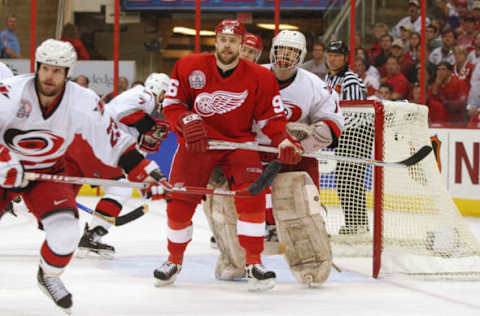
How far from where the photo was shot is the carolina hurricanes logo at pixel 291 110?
11.9ft

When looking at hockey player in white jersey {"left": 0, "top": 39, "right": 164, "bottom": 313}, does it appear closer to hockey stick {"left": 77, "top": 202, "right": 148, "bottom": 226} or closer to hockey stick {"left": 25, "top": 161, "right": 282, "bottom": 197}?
hockey stick {"left": 25, "top": 161, "right": 282, "bottom": 197}

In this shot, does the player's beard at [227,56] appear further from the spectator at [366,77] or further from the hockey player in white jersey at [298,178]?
the spectator at [366,77]

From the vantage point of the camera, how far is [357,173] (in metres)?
4.43

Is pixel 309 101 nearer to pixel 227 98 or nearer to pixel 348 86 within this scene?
pixel 227 98

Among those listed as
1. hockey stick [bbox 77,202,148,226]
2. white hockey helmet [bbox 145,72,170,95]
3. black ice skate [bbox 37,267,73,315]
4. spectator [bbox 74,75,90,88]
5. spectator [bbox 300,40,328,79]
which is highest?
spectator [bbox 300,40,328,79]

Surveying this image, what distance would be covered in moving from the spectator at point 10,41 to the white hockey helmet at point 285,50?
4381 millimetres

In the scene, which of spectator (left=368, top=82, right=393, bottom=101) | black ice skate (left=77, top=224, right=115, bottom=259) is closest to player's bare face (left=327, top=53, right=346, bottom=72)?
black ice skate (left=77, top=224, right=115, bottom=259)

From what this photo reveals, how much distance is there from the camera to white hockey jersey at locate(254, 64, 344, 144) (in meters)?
3.62

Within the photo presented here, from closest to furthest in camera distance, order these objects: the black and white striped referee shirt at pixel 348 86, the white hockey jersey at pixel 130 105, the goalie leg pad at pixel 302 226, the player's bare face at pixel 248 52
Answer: the goalie leg pad at pixel 302 226
the player's bare face at pixel 248 52
the white hockey jersey at pixel 130 105
the black and white striped referee shirt at pixel 348 86

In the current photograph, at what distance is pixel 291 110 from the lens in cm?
365

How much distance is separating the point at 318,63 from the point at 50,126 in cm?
428

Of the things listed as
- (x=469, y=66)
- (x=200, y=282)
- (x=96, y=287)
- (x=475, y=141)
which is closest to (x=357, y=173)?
(x=200, y=282)

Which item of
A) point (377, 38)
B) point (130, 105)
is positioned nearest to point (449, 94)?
point (377, 38)

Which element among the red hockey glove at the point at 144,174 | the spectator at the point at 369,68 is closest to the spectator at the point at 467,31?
the spectator at the point at 369,68
